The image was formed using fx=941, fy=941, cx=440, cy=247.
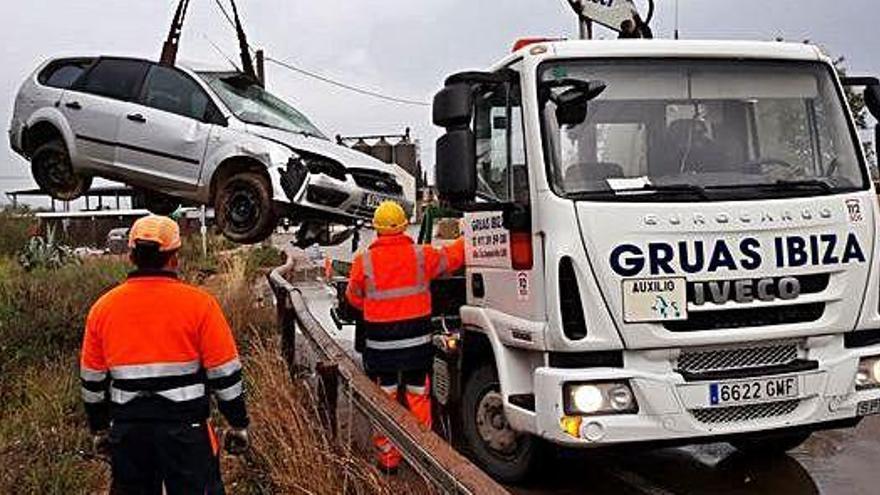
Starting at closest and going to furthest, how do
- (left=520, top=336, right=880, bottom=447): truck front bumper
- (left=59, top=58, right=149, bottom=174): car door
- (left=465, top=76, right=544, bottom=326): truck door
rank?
(left=520, top=336, right=880, bottom=447): truck front bumper, (left=465, top=76, right=544, bottom=326): truck door, (left=59, top=58, right=149, bottom=174): car door

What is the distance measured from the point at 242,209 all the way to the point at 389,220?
6.83 ft

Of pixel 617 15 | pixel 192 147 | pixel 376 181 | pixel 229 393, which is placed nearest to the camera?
pixel 229 393

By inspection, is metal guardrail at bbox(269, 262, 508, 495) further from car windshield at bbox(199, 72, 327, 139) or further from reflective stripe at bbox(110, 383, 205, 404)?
car windshield at bbox(199, 72, 327, 139)

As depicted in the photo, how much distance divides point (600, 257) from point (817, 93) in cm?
170

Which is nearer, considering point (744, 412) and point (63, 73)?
point (744, 412)

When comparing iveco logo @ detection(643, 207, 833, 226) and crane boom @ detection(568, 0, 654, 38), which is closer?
iveco logo @ detection(643, 207, 833, 226)

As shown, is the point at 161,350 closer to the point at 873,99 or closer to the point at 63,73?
the point at 873,99

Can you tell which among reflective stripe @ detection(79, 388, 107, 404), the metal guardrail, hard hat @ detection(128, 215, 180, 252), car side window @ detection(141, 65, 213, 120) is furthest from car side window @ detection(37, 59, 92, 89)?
reflective stripe @ detection(79, 388, 107, 404)

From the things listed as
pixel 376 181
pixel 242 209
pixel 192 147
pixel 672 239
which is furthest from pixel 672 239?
pixel 192 147

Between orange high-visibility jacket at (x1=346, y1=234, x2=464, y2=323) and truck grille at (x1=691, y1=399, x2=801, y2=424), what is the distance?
2.02 metres

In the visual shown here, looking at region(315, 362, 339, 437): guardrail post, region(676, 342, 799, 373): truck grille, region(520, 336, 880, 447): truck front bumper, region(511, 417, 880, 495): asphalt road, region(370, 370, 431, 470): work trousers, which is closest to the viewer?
region(520, 336, 880, 447): truck front bumper

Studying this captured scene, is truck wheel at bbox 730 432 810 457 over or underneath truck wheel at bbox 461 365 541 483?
underneath

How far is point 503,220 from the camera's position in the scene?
5.01 m

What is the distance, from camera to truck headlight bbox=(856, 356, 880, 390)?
4824 mm
